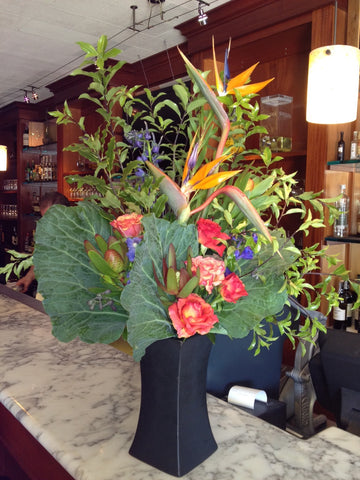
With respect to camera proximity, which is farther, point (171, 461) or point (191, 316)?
point (171, 461)

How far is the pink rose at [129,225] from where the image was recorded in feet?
2.13

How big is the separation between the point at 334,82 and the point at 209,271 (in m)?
1.60

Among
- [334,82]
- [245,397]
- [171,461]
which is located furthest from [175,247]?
[334,82]

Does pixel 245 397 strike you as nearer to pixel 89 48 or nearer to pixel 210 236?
pixel 210 236

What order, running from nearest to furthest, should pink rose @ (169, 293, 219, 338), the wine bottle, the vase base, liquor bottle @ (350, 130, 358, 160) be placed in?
pink rose @ (169, 293, 219, 338), the vase base, liquor bottle @ (350, 130, 358, 160), the wine bottle

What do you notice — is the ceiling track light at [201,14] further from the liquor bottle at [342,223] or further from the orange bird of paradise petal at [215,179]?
the orange bird of paradise petal at [215,179]

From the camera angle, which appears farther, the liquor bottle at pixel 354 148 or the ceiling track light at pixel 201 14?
the ceiling track light at pixel 201 14

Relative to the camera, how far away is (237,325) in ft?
2.16

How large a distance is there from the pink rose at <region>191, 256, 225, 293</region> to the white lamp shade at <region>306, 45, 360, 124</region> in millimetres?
1566

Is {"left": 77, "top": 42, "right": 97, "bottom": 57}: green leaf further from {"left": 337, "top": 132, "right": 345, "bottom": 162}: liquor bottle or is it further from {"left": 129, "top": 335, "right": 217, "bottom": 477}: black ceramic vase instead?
{"left": 337, "top": 132, "right": 345, "bottom": 162}: liquor bottle

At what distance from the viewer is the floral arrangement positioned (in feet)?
1.98

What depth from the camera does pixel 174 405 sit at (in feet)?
2.21

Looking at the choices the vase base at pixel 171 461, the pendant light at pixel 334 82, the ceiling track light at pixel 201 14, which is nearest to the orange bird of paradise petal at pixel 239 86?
the vase base at pixel 171 461

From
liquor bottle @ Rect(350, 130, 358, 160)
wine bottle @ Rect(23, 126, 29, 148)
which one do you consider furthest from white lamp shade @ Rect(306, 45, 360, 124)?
wine bottle @ Rect(23, 126, 29, 148)
